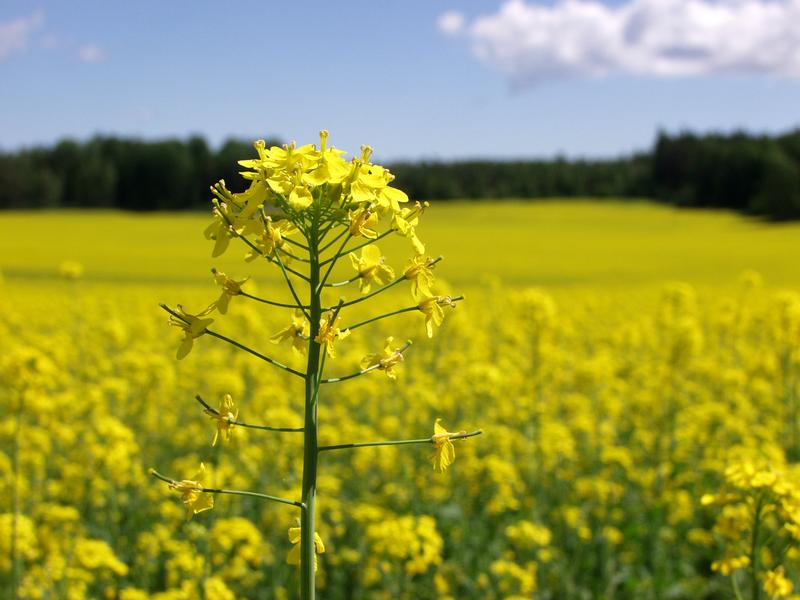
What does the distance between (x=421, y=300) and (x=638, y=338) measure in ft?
29.9

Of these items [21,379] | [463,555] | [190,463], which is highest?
[21,379]

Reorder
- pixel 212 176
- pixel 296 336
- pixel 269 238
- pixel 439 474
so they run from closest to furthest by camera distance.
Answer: pixel 269 238
pixel 296 336
pixel 439 474
pixel 212 176

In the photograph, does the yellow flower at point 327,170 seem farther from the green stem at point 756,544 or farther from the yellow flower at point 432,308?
the green stem at point 756,544

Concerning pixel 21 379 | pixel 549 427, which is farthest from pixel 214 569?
pixel 549 427

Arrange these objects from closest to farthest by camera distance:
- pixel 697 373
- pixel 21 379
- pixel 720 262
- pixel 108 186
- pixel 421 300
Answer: pixel 421 300 < pixel 21 379 < pixel 697 373 < pixel 720 262 < pixel 108 186

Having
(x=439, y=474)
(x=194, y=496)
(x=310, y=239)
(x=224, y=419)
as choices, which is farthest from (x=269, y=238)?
(x=439, y=474)

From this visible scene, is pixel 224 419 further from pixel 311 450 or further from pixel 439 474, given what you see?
pixel 439 474

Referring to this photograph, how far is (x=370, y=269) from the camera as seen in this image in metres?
1.93

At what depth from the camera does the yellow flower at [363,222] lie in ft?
5.82

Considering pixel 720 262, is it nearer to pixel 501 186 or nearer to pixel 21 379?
pixel 21 379

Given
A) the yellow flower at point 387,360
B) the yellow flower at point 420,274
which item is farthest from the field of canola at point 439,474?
the yellow flower at point 420,274

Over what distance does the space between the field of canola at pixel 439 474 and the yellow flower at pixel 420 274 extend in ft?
1.71

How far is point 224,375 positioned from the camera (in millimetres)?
6938

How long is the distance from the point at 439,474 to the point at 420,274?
63.4 inches
